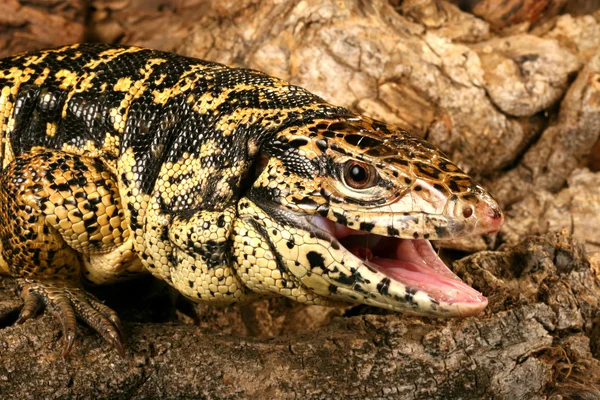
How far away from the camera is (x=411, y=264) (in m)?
3.75

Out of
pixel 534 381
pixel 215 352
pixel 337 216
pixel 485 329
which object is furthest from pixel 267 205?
pixel 534 381

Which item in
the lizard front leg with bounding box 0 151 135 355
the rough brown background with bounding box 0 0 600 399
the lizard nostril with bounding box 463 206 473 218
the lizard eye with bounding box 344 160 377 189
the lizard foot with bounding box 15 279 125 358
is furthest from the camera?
the lizard front leg with bounding box 0 151 135 355

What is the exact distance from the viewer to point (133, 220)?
424cm

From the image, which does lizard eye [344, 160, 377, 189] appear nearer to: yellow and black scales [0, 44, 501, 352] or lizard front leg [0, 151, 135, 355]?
yellow and black scales [0, 44, 501, 352]

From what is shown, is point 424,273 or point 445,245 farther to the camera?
point 445,245

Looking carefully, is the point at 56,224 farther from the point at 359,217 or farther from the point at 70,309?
the point at 359,217

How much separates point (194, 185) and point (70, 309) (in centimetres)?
96

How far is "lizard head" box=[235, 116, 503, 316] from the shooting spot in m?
3.49

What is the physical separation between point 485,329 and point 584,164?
2.61 meters

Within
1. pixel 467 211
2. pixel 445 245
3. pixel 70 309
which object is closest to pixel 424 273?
pixel 467 211

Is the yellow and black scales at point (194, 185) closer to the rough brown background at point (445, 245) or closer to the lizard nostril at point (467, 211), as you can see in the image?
the lizard nostril at point (467, 211)

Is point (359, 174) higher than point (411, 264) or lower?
higher

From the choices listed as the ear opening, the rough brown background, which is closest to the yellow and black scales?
the ear opening

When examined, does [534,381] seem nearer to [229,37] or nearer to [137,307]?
[137,307]
